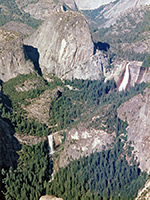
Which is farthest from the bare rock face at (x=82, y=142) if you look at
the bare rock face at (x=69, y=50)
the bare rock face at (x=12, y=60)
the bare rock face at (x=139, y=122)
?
the bare rock face at (x=12, y=60)

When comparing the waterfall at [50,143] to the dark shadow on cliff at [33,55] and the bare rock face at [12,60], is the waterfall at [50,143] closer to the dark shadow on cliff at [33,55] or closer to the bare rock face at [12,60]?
the bare rock face at [12,60]

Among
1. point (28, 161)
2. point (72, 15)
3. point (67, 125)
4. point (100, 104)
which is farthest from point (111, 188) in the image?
point (72, 15)

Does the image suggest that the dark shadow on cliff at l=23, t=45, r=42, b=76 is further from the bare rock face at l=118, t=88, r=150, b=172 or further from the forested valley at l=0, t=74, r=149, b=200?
the bare rock face at l=118, t=88, r=150, b=172

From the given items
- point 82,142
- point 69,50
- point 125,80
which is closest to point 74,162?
point 82,142

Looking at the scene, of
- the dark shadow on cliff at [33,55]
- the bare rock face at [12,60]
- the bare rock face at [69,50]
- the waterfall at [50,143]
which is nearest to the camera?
the waterfall at [50,143]

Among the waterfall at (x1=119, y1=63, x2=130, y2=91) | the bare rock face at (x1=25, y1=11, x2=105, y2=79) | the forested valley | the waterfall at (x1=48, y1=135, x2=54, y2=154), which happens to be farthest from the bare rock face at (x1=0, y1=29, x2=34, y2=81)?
the waterfall at (x1=48, y1=135, x2=54, y2=154)

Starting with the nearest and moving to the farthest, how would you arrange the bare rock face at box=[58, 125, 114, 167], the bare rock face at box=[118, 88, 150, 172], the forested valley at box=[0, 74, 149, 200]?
the forested valley at box=[0, 74, 149, 200] < the bare rock face at box=[118, 88, 150, 172] < the bare rock face at box=[58, 125, 114, 167]

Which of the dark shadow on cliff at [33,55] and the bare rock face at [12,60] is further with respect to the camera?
the dark shadow on cliff at [33,55]
